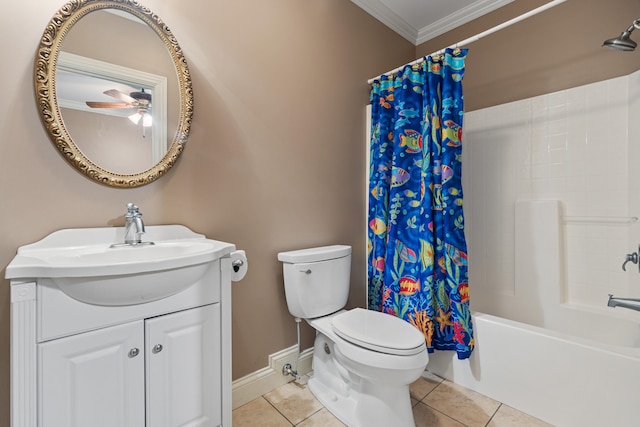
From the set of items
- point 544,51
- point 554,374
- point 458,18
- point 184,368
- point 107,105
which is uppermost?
point 458,18

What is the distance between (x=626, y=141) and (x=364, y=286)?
1755 millimetres

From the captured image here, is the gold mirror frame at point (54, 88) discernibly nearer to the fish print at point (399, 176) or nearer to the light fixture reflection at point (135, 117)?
the light fixture reflection at point (135, 117)

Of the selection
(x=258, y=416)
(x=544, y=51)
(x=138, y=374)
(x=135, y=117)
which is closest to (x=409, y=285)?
(x=258, y=416)

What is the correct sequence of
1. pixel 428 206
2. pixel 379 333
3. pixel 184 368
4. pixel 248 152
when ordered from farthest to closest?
pixel 428 206
pixel 248 152
pixel 379 333
pixel 184 368

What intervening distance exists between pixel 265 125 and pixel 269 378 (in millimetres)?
1382

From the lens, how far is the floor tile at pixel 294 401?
4.97 feet

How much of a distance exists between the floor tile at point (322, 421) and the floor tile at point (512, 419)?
0.72m

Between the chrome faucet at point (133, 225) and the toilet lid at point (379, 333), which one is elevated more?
the chrome faucet at point (133, 225)

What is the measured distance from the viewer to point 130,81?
126 cm

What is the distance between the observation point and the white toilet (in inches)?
50.3

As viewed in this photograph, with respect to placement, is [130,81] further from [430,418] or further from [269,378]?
[430,418]

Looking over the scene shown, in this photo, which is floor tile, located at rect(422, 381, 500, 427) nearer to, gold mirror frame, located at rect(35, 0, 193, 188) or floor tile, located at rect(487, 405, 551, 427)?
floor tile, located at rect(487, 405, 551, 427)

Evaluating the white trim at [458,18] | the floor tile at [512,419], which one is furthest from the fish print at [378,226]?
the white trim at [458,18]

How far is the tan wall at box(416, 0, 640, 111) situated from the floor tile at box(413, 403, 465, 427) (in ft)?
6.67
